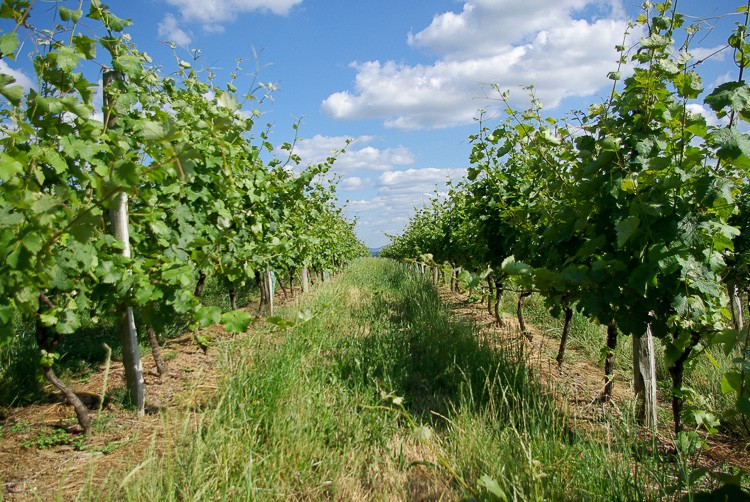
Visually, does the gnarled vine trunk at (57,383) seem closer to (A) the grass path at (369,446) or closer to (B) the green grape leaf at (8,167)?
(A) the grass path at (369,446)

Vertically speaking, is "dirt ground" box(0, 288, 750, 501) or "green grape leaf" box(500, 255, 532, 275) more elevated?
"green grape leaf" box(500, 255, 532, 275)

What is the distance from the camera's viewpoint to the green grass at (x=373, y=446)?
6.79ft

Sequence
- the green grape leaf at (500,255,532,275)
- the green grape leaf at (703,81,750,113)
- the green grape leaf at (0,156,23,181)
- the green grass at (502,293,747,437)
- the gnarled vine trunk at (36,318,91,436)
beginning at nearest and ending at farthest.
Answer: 1. the green grape leaf at (0,156,23,181)
2. the green grape leaf at (703,81,750,113)
3. the green grape leaf at (500,255,532,275)
4. the gnarled vine trunk at (36,318,91,436)
5. the green grass at (502,293,747,437)

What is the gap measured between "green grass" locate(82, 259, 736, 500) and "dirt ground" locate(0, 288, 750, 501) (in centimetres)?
17

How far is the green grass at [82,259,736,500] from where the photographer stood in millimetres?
2068

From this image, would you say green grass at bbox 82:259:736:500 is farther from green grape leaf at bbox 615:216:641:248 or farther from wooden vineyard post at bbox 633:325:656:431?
green grape leaf at bbox 615:216:641:248

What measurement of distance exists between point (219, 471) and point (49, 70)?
1947 millimetres

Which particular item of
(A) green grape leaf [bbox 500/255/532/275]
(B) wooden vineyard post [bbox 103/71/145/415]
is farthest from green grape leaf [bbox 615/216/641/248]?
(B) wooden vineyard post [bbox 103/71/145/415]

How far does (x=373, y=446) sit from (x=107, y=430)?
1733 mm

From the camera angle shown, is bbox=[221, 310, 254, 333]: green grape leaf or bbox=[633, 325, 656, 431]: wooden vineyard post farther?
bbox=[633, 325, 656, 431]: wooden vineyard post

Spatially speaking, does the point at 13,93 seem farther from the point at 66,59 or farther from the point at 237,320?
the point at 237,320

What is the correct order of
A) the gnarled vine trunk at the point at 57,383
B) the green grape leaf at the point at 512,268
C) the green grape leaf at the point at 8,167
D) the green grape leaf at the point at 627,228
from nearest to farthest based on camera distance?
the green grape leaf at the point at 8,167 → the green grape leaf at the point at 512,268 → the green grape leaf at the point at 627,228 → the gnarled vine trunk at the point at 57,383

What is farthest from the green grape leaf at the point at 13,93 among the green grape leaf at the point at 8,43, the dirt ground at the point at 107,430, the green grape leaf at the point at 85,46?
the dirt ground at the point at 107,430

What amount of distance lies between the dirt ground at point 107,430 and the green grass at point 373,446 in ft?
0.55
